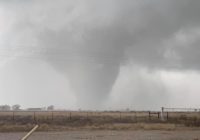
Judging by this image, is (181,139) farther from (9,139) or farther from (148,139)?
(9,139)

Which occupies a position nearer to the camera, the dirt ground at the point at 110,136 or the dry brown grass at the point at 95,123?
the dirt ground at the point at 110,136

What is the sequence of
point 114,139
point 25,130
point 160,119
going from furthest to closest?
point 160,119
point 25,130
point 114,139

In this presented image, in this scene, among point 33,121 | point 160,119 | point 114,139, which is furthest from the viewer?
point 160,119

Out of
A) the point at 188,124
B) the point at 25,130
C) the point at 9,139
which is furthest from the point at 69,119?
the point at 9,139

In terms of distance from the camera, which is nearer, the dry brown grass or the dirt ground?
the dirt ground

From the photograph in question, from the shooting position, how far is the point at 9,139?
3197 centimetres

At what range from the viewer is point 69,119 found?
57594 mm

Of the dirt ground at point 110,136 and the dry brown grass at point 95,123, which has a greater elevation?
the dry brown grass at point 95,123

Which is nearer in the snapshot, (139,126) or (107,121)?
(139,126)

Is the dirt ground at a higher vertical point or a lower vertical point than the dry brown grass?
lower

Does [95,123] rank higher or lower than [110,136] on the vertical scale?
higher

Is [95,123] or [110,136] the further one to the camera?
[95,123]

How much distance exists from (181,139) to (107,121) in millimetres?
25850

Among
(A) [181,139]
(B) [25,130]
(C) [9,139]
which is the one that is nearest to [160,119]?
(B) [25,130]
